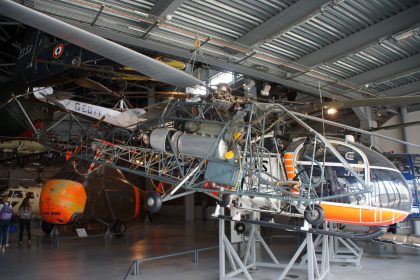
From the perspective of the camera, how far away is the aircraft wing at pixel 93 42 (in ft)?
12.3

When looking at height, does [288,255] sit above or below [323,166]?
below

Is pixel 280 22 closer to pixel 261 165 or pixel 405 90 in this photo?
pixel 261 165

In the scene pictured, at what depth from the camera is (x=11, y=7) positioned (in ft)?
12.0

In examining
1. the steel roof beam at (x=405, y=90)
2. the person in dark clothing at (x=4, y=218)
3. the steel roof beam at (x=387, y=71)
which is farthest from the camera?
the steel roof beam at (x=405, y=90)

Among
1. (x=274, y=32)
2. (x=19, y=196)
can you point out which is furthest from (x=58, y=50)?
(x=19, y=196)

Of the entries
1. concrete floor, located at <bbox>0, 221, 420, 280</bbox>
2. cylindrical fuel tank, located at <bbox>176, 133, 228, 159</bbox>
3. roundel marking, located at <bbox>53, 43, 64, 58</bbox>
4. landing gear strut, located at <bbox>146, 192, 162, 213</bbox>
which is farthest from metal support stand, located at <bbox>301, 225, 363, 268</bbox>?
roundel marking, located at <bbox>53, 43, 64, 58</bbox>

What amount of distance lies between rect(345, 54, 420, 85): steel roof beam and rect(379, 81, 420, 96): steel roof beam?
1422mm

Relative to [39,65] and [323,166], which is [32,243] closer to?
[39,65]

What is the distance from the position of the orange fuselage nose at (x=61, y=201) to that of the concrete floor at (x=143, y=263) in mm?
913

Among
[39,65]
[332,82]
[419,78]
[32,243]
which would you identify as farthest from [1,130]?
[419,78]

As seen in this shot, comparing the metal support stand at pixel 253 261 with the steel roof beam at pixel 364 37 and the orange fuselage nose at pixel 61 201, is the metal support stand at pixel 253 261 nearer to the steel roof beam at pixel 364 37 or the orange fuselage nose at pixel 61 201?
the steel roof beam at pixel 364 37

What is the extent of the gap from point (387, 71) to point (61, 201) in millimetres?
10637

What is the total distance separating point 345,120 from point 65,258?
13.0m

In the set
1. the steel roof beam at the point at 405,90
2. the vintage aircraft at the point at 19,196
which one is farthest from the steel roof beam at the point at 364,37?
the vintage aircraft at the point at 19,196
